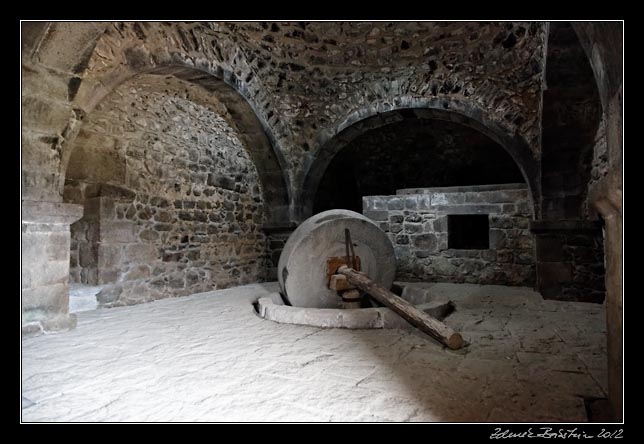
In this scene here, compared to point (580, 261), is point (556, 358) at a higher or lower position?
lower

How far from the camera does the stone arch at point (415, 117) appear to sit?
18.7 ft

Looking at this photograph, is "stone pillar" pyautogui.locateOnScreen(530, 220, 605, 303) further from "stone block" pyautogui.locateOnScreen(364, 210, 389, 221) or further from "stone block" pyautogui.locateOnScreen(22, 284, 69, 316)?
"stone block" pyautogui.locateOnScreen(22, 284, 69, 316)

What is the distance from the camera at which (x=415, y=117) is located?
6770 millimetres

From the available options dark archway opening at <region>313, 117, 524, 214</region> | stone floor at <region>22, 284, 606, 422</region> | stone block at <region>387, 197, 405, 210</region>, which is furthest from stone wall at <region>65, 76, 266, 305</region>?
dark archway opening at <region>313, 117, 524, 214</region>

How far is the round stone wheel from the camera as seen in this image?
4273 millimetres

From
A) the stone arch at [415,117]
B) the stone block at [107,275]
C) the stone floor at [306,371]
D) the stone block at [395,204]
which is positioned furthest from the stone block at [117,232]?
the stone block at [395,204]

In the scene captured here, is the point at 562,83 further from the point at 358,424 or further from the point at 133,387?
the point at 133,387

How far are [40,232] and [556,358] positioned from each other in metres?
4.17

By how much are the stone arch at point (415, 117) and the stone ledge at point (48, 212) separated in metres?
4.25

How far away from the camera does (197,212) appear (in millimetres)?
6086

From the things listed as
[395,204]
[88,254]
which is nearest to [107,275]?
[88,254]

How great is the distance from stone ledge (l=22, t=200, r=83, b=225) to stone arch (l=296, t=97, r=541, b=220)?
4253 mm

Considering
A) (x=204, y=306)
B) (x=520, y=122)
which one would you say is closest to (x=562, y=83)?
(x=520, y=122)

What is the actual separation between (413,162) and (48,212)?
879 centimetres
